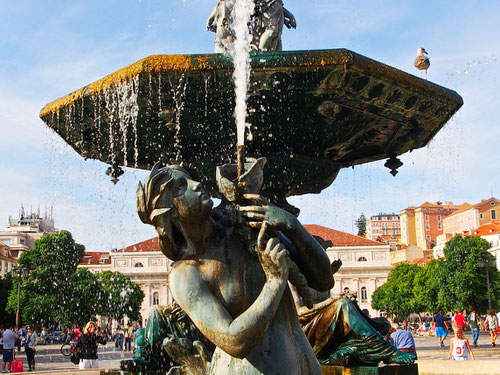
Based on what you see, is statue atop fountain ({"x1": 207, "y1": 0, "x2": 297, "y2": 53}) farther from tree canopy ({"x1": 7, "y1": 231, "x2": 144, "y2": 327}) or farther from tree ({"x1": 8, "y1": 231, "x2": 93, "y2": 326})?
tree ({"x1": 8, "y1": 231, "x2": 93, "y2": 326})

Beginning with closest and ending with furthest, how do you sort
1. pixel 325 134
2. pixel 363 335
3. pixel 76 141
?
pixel 363 335
pixel 325 134
pixel 76 141

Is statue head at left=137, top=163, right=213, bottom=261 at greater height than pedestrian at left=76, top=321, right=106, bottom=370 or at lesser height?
greater

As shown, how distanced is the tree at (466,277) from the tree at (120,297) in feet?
104

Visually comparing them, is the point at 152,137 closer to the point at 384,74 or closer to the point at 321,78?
the point at 321,78

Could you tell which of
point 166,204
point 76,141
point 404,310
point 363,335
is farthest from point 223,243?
Answer: point 404,310

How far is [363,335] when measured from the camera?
4316 mm

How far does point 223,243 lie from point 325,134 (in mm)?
3473

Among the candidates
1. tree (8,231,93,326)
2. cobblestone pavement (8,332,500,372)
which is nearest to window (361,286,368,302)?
tree (8,231,93,326)

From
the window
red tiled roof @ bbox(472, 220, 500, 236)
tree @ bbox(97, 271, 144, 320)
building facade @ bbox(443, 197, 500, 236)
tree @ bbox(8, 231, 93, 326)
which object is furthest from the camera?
building facade @ bbox(443, 197, 500, 236)

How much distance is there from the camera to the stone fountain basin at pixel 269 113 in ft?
16.1

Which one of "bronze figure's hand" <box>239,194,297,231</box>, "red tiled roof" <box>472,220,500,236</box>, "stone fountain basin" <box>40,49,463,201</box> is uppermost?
"red tiled roof" <box>472,220,500,236</box>

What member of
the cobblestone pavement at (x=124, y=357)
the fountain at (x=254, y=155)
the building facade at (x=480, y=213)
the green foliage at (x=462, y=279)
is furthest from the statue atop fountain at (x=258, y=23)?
the building facade at (x=480, y=213)

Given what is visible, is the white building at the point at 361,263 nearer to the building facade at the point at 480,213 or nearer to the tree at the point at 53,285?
the building facade at the point at 480,213

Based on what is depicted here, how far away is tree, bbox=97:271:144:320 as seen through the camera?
65750 millimetres
